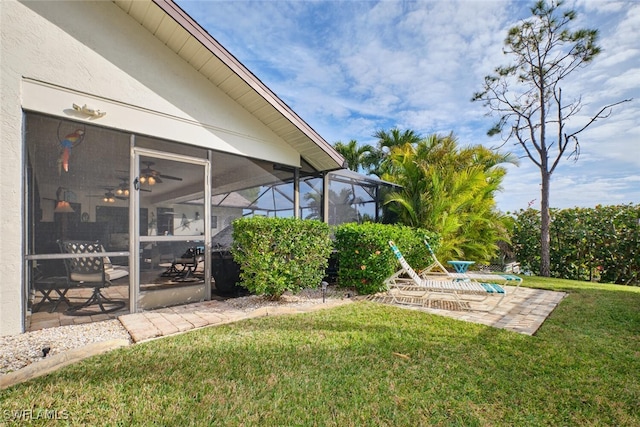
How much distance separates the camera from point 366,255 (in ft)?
21.1

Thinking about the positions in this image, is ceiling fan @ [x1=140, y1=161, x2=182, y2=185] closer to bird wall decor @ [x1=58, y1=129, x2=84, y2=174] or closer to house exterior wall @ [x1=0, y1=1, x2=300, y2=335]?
house exterior wall @ [x1=0, y1=1, x2=300, y2=335]

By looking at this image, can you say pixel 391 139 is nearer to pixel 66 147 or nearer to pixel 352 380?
pixel 66 147

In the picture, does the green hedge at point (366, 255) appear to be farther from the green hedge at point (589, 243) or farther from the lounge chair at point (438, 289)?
the green hedge at point (589, 243)

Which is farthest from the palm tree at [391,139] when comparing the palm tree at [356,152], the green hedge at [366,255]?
the green hedge at [366,255]

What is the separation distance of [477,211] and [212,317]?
9400mm

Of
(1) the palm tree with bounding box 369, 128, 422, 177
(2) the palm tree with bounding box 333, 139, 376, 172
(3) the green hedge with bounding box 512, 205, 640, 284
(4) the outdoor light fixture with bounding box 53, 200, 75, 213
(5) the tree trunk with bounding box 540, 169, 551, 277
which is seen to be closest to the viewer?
(4) the outdoor light fixture with bounding box 53, 200, 75, 213

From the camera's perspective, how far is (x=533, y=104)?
11789mm

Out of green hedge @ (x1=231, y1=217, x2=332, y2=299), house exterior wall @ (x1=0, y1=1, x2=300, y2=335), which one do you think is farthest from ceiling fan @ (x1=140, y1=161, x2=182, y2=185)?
green hedge @ (x1=231, y1=217, x2=332, y2=299)

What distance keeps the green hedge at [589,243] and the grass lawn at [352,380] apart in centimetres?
750

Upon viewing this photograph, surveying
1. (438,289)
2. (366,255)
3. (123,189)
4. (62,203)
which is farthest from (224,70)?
(438,289)

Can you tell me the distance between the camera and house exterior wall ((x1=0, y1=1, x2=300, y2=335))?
3.87 meters

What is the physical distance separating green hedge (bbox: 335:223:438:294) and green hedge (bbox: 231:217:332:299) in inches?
36.4

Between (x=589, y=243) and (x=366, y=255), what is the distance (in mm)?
9166

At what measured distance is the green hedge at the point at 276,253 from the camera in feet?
17.6
